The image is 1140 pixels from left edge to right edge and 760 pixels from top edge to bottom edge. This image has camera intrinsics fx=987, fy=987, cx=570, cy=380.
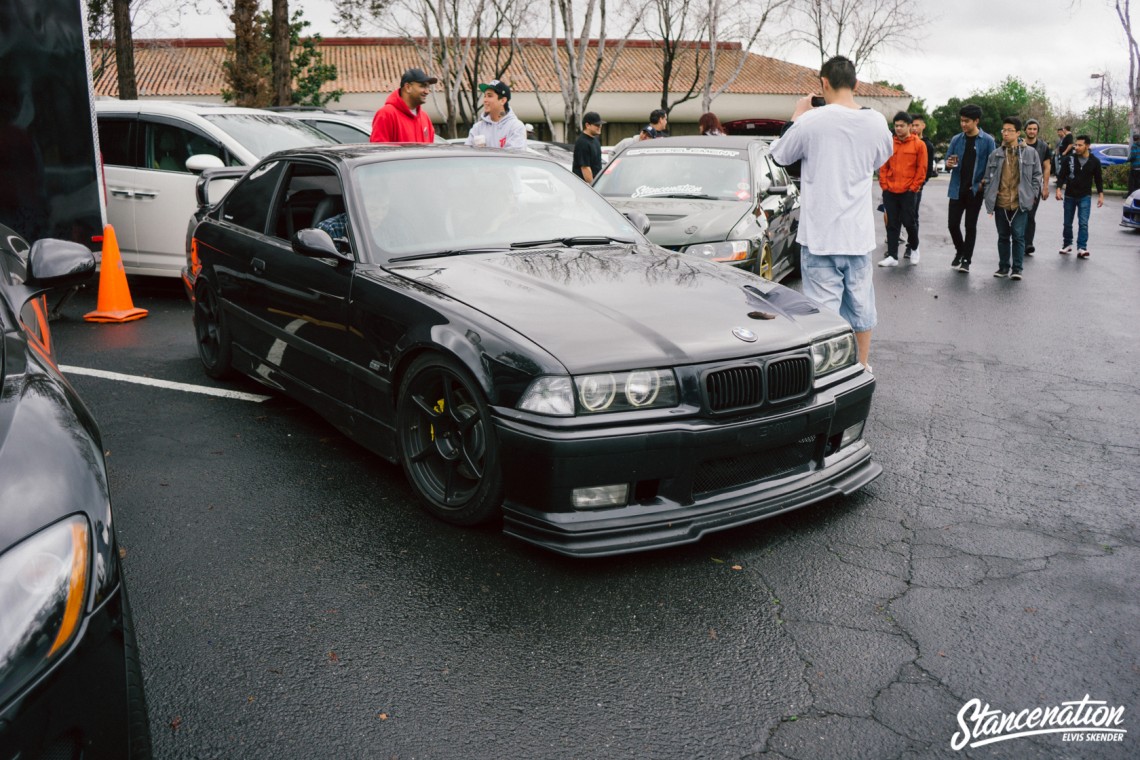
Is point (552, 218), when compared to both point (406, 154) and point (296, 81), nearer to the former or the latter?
point (406, 154)

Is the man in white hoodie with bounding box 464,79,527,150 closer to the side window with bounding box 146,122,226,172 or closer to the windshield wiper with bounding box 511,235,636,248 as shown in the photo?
the side window with bounding box 146,122,226,172

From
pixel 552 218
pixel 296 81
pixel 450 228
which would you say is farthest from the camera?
pixel 296 81

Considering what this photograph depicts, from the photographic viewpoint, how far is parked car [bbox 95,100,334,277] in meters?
8.97

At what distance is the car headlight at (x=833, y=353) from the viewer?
4082 mm

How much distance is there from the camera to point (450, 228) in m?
4.71

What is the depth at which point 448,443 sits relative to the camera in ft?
13.2

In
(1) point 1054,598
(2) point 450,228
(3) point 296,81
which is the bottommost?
(1) point 1054,598

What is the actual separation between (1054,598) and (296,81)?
41.7 meters

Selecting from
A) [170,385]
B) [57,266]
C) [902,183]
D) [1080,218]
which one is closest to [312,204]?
[170,385]

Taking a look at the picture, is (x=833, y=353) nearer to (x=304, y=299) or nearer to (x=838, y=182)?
(x=838, y=182)

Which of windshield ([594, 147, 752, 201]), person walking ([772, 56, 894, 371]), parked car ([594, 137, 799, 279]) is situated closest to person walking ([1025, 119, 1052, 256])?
parked car ([594, 137, 799, 279])

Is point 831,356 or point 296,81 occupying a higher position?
point 296,81

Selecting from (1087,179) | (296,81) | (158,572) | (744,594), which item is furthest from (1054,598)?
(296,81)

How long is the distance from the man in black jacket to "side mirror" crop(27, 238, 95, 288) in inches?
523
